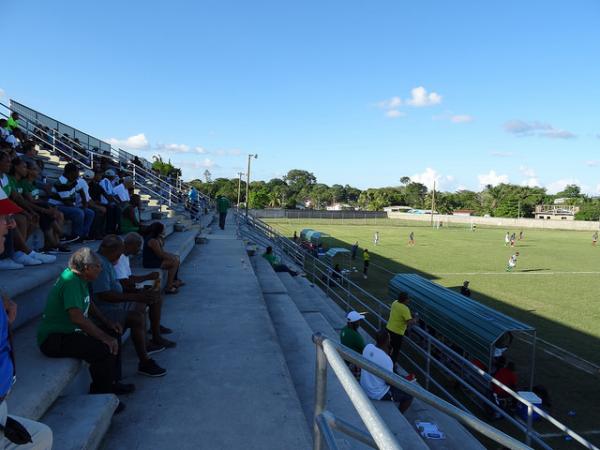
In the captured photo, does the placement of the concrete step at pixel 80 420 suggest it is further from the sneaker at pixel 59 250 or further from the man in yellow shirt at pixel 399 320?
the man in yellow shirt at pixel 399 320

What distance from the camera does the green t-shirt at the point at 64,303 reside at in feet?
10.9

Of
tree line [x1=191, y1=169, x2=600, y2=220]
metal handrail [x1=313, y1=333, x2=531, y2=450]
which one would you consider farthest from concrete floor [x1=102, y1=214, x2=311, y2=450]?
tree line [x1=191, y1=169, x2=600, y2=220]

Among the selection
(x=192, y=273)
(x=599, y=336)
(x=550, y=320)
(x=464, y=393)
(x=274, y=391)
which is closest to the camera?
(x=274, y=391)

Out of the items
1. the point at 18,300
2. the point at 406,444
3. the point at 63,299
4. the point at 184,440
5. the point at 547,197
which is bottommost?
the point at 406,444

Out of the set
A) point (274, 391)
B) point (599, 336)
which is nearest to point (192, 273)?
point (274, 391)

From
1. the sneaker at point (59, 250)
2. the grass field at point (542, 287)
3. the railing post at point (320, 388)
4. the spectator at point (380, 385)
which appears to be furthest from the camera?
the grass field at point (542, 287)

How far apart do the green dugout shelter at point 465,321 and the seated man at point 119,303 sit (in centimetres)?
689

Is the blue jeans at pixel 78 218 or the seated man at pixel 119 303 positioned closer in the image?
the seated man at pixel 119 303

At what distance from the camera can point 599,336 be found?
12398 millimetres

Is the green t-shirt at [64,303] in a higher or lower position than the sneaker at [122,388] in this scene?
higher

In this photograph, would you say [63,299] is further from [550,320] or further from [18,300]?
[550,320]

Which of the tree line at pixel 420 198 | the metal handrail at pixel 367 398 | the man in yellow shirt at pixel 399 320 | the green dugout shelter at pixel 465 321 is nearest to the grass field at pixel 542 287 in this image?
the green dugout shelter at pixel 465 321

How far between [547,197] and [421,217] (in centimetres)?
5993

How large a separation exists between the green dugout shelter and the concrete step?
753 centimetres
